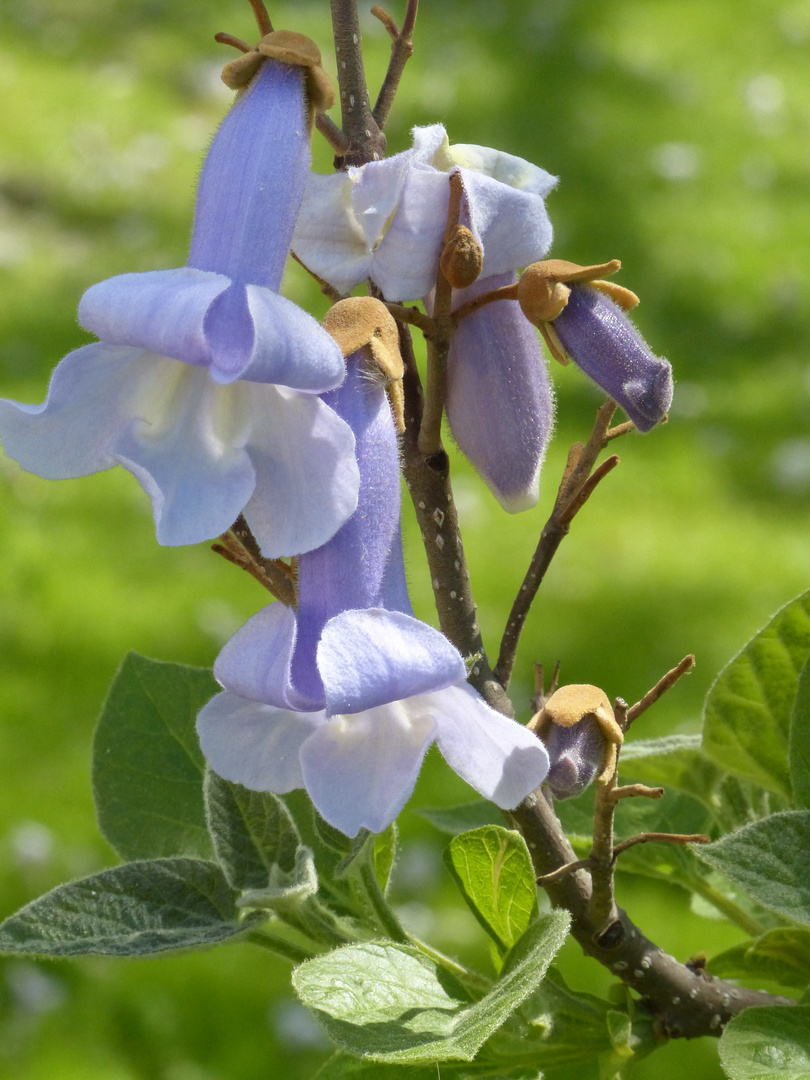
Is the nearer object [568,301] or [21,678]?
[568,301]

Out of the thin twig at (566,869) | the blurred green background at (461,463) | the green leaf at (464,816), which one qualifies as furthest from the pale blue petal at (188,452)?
the blurred green background at (461,463)

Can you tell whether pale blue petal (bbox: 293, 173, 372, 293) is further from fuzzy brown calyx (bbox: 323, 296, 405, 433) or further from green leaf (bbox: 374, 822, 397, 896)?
green leaf (bbox: 374, 822, 397, 896)

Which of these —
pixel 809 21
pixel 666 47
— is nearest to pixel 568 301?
pixel 666 47

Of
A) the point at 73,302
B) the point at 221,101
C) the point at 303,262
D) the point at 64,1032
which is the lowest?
the point at 64,1032

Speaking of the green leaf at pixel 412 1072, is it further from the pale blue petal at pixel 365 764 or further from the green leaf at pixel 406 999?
the pale blue petal at pixel 365 764

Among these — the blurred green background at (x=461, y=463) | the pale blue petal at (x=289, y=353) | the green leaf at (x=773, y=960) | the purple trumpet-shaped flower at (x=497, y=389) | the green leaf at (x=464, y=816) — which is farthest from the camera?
the blurred green background at (x=461, y=463)

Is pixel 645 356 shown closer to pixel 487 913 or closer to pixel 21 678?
pixel 487 913

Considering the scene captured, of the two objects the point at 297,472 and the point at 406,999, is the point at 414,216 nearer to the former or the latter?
the point at 297,472
